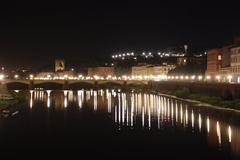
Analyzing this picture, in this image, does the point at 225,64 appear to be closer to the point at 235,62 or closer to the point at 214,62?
the point at 214,62

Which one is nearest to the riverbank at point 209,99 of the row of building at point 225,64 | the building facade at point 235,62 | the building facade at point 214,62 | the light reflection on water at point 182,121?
the light reflection on water at point 182,121

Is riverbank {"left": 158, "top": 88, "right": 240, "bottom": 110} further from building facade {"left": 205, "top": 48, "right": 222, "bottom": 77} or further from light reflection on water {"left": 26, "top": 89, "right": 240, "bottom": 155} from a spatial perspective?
building facade {"left": 205, "top": 48, "right": 222, "bottom": 77}

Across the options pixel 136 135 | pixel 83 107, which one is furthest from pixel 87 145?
pixel 83 107

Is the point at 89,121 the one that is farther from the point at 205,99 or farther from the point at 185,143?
the point at 205,99

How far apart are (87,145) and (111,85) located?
79171mm

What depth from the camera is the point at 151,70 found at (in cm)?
11438

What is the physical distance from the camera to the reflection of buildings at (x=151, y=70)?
355 ft

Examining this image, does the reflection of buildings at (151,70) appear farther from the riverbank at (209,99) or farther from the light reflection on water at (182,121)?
the light reflection on water at (182,121)

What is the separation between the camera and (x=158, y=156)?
2195 cm

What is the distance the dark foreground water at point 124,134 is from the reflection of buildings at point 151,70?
2647 inches

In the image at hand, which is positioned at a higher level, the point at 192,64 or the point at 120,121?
the point at 192,64

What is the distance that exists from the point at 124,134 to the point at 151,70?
86.7m

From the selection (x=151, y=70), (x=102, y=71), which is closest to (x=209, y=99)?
(x=151, y=70)

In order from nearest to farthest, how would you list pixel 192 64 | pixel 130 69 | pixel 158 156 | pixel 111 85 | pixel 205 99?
pixel 158 156
pixel 205 99
pixel 192 64
pixel 111 85
pixel 130 69
